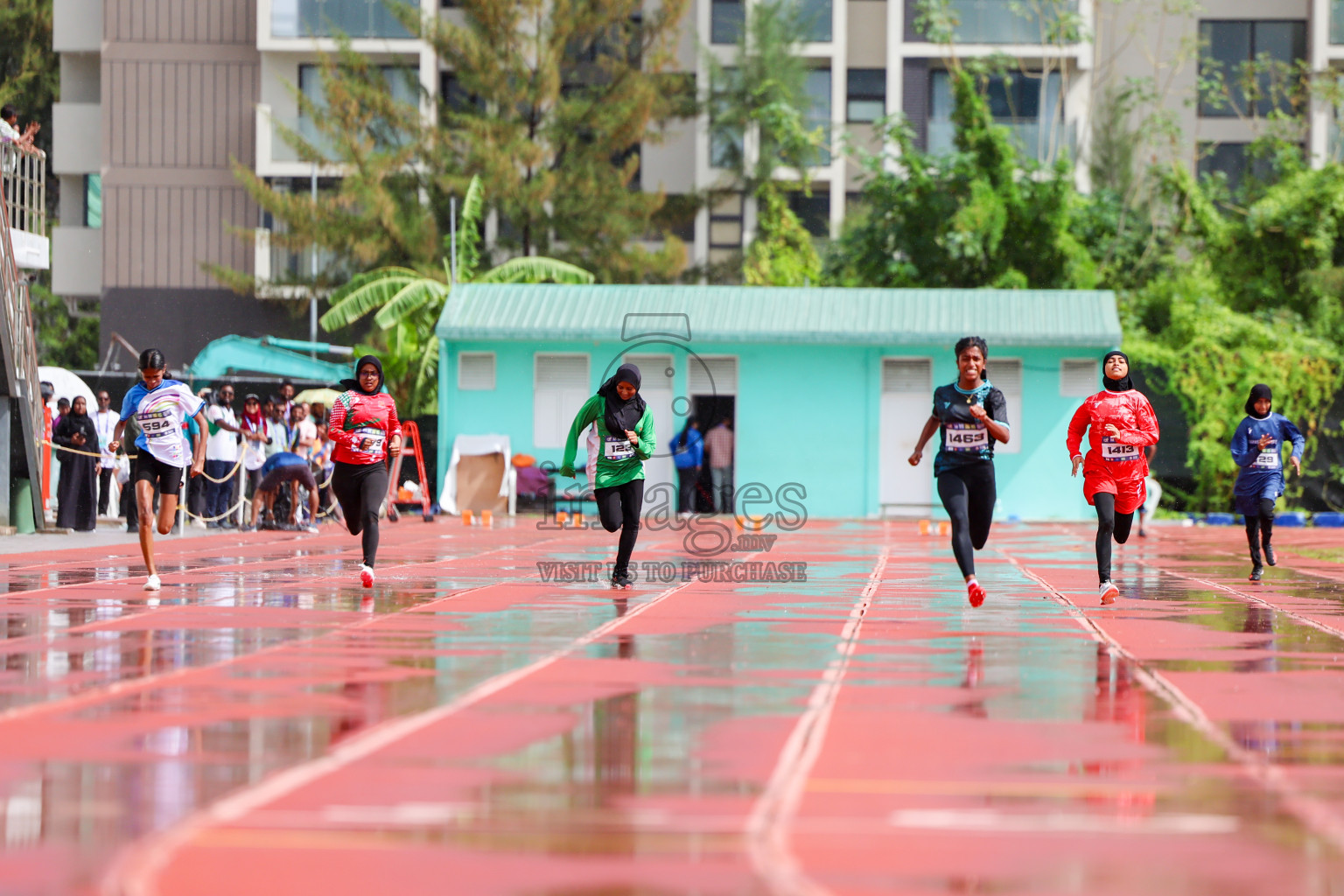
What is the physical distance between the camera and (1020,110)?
47.0 meters

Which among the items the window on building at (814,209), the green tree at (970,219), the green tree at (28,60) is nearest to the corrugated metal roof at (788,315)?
the green tree at (970,219)

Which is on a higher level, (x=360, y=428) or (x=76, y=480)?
(x=360, y=428)

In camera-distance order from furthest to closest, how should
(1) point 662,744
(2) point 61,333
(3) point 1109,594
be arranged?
(2) point 61,333 → (3) point 1109,594 → (1) point 662,744

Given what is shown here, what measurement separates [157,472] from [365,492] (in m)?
1.62

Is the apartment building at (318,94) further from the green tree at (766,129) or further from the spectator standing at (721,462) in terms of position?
the spectator standing at (721,462)

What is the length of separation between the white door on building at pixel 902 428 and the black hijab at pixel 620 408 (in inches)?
679

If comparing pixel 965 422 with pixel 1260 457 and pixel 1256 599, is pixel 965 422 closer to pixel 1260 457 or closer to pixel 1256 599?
pixel 1256 599

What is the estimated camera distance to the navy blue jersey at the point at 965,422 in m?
12.3

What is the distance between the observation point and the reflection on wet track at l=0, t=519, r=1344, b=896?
480 cm

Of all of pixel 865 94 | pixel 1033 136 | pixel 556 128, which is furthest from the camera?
pixel 865 94

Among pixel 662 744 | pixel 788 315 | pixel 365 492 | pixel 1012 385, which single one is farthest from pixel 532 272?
pixel 662 744

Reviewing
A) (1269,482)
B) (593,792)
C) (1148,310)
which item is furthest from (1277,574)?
(1148,310)

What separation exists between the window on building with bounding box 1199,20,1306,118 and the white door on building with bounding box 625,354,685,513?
21.6m

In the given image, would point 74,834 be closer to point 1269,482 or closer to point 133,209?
point 1269,482
